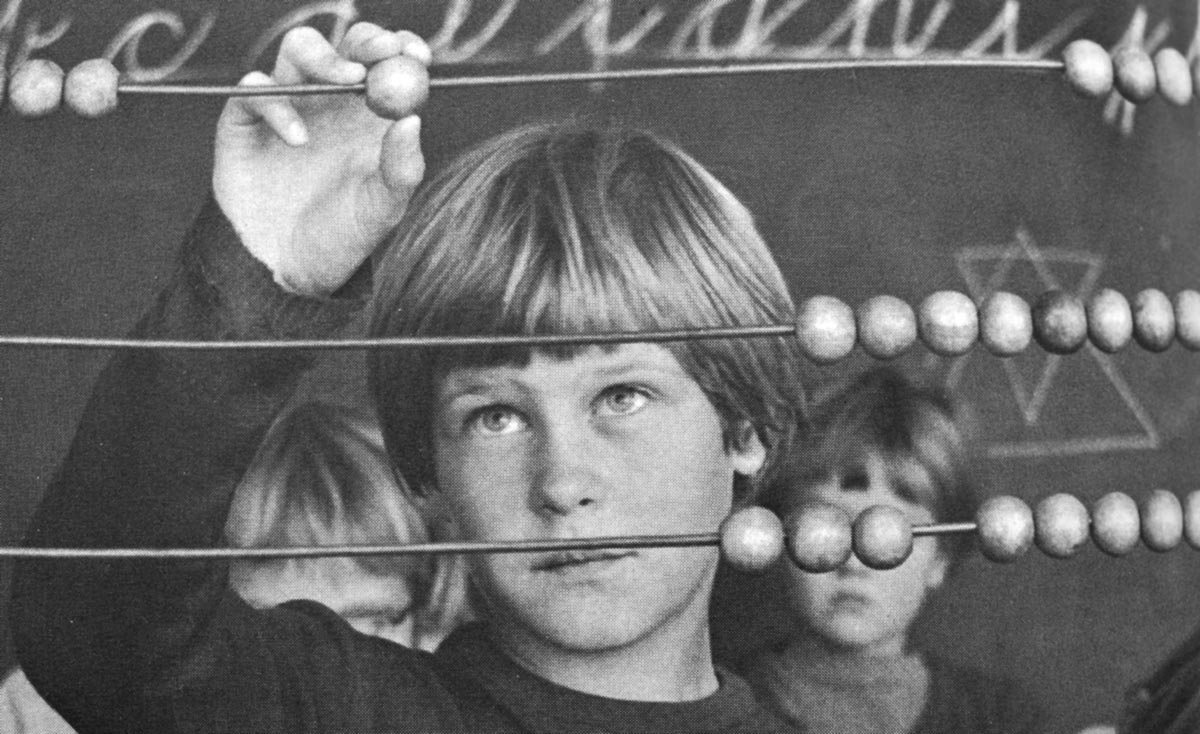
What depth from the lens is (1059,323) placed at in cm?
80

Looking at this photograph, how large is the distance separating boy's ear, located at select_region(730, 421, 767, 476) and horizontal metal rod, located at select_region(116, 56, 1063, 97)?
0.16 metres

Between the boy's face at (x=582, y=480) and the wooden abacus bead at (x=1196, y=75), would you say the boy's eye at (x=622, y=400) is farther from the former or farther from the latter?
the wooden abacus bead at (x=1196, y=75)

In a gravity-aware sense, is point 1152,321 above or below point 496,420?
above

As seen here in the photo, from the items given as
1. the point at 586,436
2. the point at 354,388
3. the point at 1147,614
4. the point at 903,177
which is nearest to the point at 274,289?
the point at 354,388

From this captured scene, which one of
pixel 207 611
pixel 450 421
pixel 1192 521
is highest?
pixel 1192 521

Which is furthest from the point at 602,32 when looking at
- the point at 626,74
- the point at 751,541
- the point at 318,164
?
the point at 751,541

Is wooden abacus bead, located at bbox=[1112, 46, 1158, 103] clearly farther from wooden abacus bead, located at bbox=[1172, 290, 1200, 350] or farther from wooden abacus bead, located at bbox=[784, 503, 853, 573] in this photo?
wooden abacus bead, located at bbox=[784, 503, 853, 573]

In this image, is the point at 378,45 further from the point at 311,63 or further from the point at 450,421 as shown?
the point at 450,421

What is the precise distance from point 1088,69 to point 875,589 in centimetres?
26

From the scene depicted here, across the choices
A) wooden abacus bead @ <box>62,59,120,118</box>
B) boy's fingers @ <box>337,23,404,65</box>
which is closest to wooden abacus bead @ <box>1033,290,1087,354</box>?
boy's fingers @ <box>337,23,404,65</box>

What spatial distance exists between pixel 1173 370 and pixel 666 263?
0.29m

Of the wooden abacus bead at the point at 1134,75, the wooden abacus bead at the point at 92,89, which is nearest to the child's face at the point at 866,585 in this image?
the wooden abacus bead at the point at 1134,75

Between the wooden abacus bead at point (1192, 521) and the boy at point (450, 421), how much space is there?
0.65 feet

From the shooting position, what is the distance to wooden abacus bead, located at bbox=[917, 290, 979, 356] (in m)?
0.79
